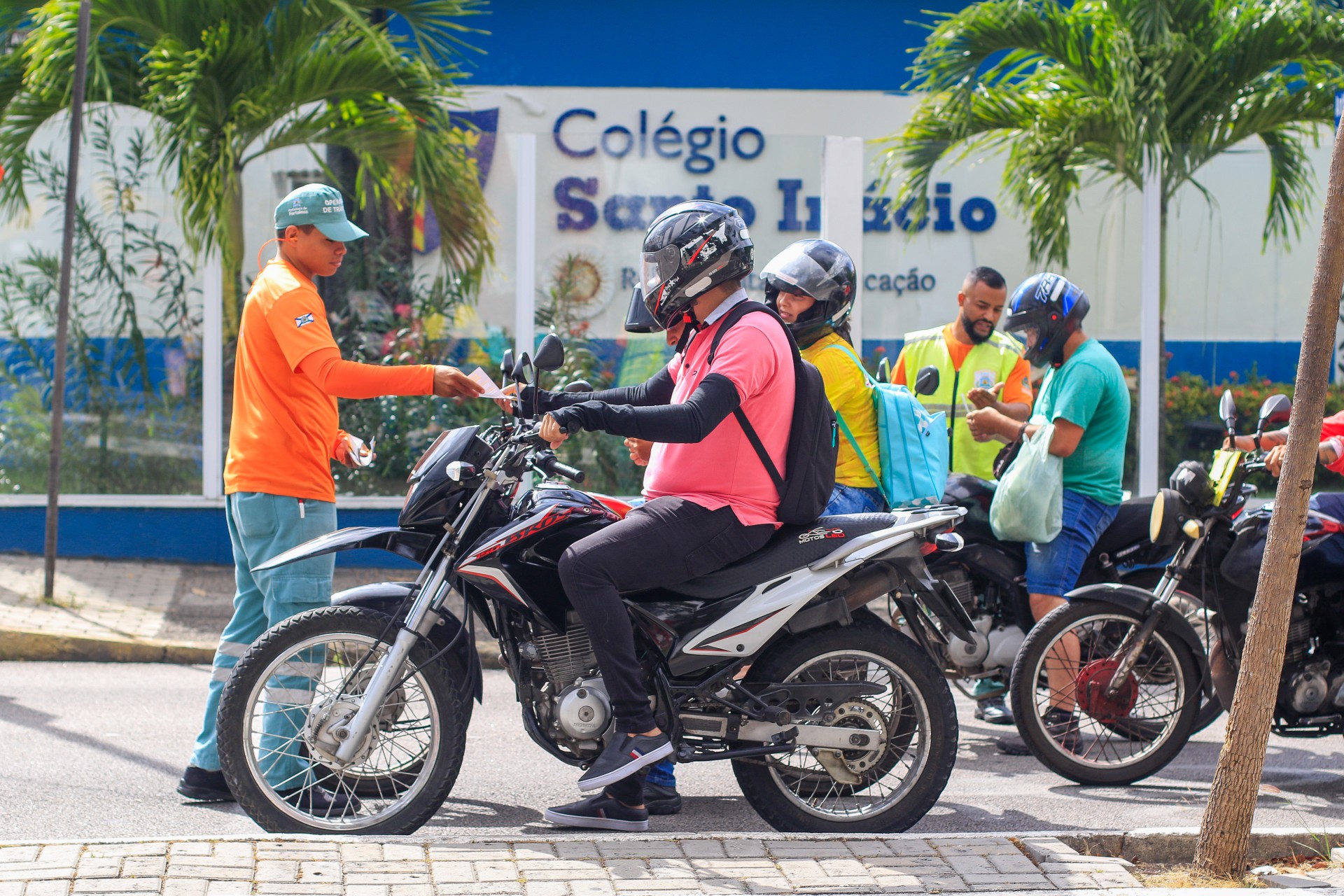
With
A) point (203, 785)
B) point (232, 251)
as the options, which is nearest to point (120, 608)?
point (232, 251)

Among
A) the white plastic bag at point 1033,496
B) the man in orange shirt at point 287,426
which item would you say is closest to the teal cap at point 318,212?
the man in orange shirt at point 287,426

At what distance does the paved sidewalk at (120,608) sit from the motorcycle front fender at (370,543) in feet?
11.8

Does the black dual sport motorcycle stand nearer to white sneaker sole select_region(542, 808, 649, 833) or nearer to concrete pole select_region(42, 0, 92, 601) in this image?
white sneaker sole select_region(542, 808, 649, 833)

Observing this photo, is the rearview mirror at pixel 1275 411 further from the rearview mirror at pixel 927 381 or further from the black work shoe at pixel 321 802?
the black work shoe at pixel 321 802

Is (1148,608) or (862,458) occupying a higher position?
(862,458)

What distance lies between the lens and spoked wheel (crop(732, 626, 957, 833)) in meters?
4.34

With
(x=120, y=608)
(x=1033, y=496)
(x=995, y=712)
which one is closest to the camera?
(x=1033, y=496)

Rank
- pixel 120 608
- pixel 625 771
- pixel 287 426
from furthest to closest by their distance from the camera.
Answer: pixel 120 608 → pixel 287 426 → pixel 625 771

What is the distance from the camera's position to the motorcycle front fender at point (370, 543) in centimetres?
428

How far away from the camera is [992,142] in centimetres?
1008

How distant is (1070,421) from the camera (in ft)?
18.3

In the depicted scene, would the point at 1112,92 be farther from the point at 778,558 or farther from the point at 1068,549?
the point at 778,558

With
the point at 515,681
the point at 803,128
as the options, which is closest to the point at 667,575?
the point at 515,681

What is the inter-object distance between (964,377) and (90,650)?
482cm
